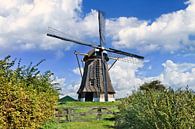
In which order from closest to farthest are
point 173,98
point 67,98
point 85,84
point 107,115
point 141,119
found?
point 173,98 → point 141,119 → point 107,115 → point 85,84 → point 67,98

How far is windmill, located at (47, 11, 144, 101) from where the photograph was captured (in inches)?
2168

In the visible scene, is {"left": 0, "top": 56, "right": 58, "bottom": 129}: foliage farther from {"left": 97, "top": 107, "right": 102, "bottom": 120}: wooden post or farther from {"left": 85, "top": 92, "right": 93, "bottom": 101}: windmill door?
{"left": 85, "top": 92, "right": 93, "bottom": 101}: windmill door

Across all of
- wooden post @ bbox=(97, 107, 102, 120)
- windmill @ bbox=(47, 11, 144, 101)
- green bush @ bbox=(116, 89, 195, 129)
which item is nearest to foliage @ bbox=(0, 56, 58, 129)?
green bush @ bbox=(116, 89, 195, 129)

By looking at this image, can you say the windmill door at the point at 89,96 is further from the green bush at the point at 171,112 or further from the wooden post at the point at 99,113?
the green bush at the point at 171,112

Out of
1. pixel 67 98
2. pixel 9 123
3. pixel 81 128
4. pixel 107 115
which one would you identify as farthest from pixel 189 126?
pixel 67 98

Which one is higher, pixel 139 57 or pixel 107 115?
pixel 139 57

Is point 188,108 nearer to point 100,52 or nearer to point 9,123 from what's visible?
point 9,123

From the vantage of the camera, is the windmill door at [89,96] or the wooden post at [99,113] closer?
the wooden post at [99,113]

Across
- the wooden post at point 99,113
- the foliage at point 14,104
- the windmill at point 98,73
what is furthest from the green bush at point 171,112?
the windmill at point 98,73

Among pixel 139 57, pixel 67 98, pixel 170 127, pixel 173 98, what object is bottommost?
pixel 170 127

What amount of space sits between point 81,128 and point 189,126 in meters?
12.7

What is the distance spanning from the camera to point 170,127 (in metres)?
10.6

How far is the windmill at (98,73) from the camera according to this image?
55062 mm

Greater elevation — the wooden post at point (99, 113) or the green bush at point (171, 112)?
the wooden post at point (99, 113)
